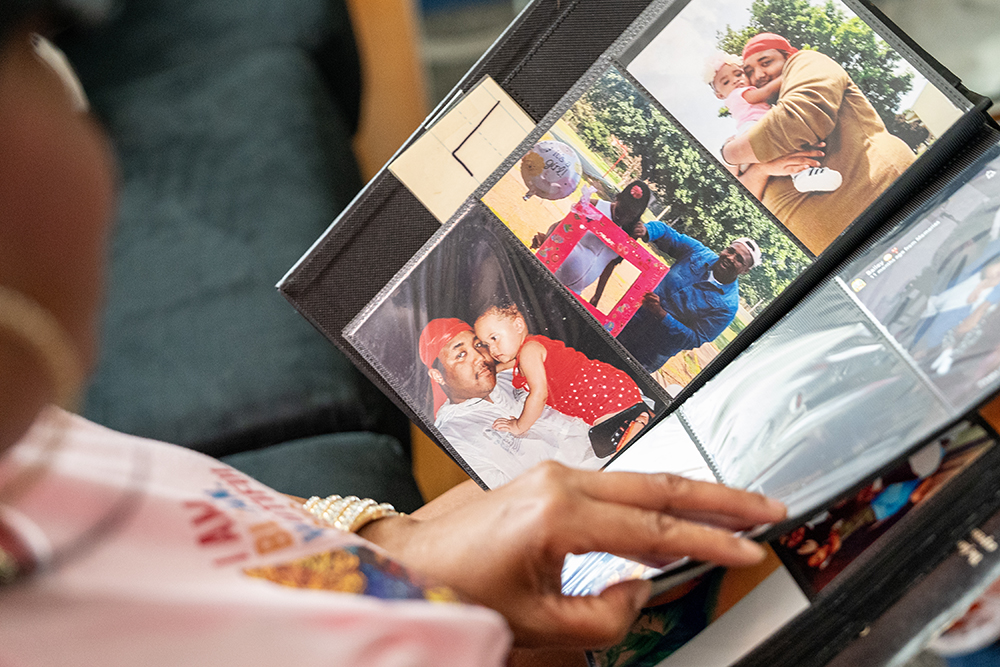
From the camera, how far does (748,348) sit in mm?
495

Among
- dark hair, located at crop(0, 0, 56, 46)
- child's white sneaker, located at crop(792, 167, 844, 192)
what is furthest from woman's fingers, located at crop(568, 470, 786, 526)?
dark hair, located at crop(0, 0, 56, 46)

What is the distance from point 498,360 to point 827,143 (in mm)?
283

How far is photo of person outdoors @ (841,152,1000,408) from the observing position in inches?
15.7

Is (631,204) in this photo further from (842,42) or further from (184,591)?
(184,591)

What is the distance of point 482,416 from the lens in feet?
1.84

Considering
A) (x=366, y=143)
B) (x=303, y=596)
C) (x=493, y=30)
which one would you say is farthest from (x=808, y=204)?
(x=493, y=30)

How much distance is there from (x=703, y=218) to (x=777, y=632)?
28 centimetres

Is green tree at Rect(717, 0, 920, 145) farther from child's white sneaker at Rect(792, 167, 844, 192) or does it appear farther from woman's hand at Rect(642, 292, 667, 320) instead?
woman's hand at Rect(642, 292, 667, 320)

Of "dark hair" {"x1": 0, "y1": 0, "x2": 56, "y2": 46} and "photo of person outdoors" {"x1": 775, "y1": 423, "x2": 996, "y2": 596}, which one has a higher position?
"photo of person outdoors" {"x1": 775, "y1": 423, "x2": 996, "y2": 596}

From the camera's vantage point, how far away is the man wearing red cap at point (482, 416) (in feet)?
1.79

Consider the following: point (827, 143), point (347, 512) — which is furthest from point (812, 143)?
point (347, 512)

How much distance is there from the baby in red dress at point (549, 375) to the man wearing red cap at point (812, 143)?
0.17 meters

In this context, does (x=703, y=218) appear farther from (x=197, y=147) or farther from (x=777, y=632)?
(x=197, y=147)

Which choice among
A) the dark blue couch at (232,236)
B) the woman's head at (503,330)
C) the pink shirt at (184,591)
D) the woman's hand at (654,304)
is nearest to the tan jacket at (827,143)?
the woman's hand at (654,304)
